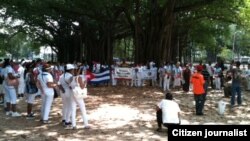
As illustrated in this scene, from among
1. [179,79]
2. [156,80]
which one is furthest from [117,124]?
[156,80]

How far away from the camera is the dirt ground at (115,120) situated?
1125 cm

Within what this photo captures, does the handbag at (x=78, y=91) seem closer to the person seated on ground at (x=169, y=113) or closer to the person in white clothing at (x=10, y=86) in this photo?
the person seated on ground at (x=169, y=113)

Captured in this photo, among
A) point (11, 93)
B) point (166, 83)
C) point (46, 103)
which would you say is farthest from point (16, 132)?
point (166, 83)

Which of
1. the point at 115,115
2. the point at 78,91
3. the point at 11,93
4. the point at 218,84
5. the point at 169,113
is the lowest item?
the point at 115,115

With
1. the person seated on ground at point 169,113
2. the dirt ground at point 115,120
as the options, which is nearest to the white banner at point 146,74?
the dirt ground at point 115,120

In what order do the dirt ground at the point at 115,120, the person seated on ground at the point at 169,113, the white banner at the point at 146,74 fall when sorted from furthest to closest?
→ the white banner at the point at 146,74 < the dirt ground at the point at 115,120 < the person seated on ground at the point at 169,113

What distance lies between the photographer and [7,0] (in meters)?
28.8

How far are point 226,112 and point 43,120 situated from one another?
266 inches

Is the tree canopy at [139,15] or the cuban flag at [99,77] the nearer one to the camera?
the cuban flag at [99,77]

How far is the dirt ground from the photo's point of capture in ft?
36.9

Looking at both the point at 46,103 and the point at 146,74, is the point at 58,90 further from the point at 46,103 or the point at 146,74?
the point at 146,74

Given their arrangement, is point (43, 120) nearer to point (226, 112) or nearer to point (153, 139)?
point (153, 139)

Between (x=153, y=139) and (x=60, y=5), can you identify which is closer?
→ (x=153, y=139)

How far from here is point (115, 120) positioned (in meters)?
13.7
